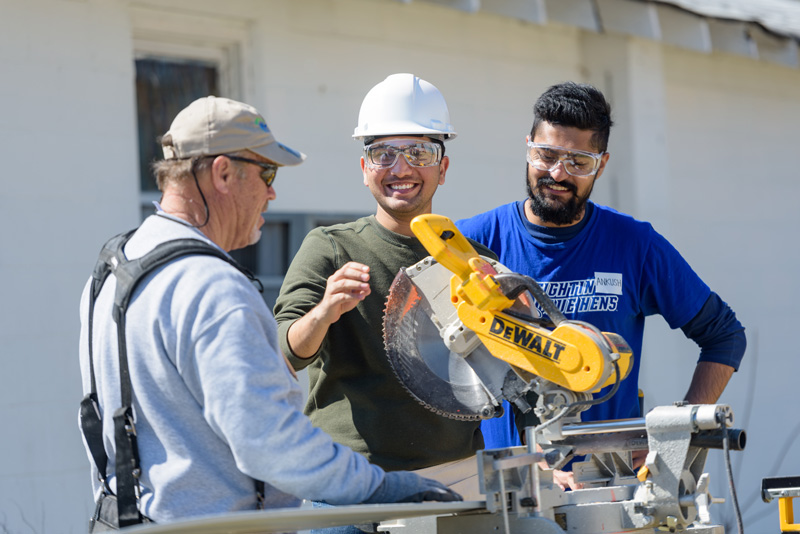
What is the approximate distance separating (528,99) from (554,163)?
10.7 feet

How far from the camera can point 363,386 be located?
9.07ft

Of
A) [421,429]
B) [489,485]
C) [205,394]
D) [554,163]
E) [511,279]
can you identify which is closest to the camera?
[205,394]

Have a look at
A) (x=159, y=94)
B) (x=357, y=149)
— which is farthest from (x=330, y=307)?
(x=357, y=149)

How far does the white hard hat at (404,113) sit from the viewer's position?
292cm

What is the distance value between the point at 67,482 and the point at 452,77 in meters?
3.08

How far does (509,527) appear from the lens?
2182mm

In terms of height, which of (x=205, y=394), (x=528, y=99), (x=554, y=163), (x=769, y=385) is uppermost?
(x=528, y=99)

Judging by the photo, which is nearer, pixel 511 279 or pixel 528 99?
pixel 511 279

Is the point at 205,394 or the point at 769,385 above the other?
the point at 205,394

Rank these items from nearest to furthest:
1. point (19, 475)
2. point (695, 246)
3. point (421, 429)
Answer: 1. point (421, 429)
2. point (19, 475)
3. point (695, 246)

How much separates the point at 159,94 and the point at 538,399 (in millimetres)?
3222

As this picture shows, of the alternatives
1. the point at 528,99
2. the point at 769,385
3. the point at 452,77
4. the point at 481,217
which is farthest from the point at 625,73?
the point at 481,217

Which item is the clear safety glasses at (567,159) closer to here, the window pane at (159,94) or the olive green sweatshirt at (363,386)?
the olive green sweatshirt at (363,386)

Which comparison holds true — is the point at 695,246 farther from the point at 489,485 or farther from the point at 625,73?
the point at 489,485
